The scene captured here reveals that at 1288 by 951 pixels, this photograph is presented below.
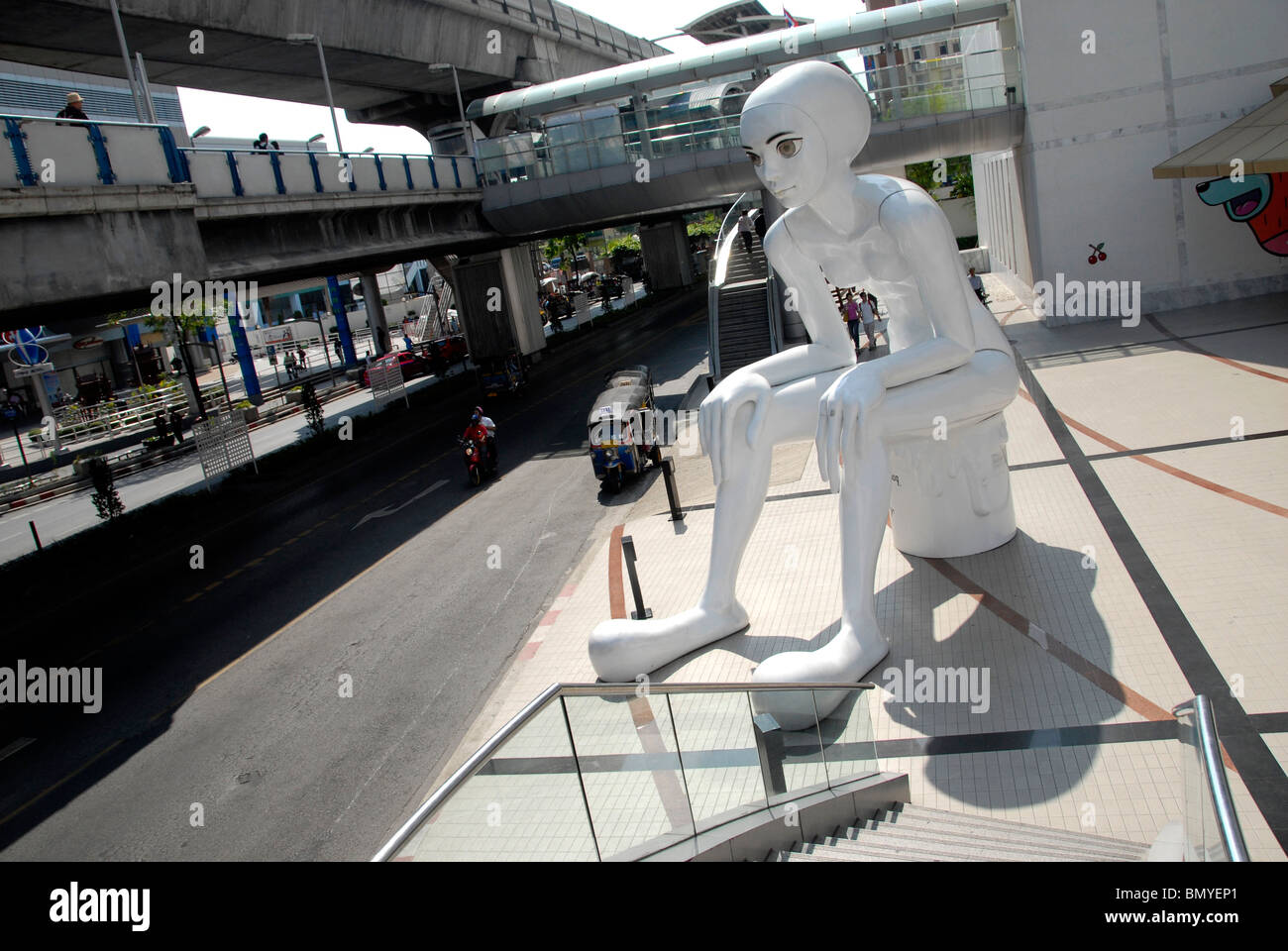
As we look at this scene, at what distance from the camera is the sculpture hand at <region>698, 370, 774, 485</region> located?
28.6 feet

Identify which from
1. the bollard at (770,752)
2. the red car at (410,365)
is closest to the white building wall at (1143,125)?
the bollard at (770,752)

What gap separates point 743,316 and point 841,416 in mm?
17115

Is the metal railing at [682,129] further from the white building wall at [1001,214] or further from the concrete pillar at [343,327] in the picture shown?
the concrete pillar at [343,327]

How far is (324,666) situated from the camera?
11.5 meters

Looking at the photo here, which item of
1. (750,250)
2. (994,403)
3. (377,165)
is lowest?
(994,403)

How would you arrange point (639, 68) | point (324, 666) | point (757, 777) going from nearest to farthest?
point (757, 777)
point (324, 666)
point (639, 68)

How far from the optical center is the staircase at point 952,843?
4855mm

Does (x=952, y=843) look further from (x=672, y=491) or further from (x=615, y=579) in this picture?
(x=672, y=491)

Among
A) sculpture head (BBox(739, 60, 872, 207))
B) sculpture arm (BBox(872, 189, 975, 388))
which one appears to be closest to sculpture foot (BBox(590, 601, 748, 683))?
sculpture arm (BBox(872, 189, 975, 388))

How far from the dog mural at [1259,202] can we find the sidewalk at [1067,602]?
18.5 ft

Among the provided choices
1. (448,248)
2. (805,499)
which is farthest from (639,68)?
(805,499)

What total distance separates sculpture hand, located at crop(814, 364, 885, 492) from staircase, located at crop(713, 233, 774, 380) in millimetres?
14834
